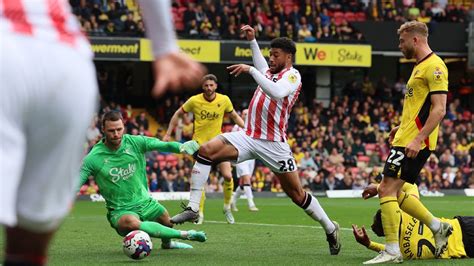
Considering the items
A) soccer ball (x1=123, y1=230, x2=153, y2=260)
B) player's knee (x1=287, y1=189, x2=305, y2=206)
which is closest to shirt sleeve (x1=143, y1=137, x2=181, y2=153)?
soccer ball (x1=123, y1=230, x2=153, y2=260)

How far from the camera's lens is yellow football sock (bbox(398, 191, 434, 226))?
8.88 m

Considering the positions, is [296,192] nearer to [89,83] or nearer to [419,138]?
[419,138]

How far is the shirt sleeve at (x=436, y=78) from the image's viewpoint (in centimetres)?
867

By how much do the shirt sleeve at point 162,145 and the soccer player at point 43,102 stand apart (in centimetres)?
532

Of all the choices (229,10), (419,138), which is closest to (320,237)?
(419,138)

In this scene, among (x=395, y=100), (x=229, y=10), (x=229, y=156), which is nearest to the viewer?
(x=229, y=156)

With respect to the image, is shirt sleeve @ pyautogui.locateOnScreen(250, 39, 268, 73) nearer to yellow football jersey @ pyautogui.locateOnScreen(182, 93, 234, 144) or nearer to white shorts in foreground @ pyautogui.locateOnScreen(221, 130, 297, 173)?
white shorts in foreground @ pyautogui.locateOnScreen(221, 130, 297, 173)

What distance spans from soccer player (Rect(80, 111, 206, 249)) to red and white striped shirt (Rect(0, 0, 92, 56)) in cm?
613

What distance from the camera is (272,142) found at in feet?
34.7

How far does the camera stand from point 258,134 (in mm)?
10609

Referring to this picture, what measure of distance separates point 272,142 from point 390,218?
2.16 metres

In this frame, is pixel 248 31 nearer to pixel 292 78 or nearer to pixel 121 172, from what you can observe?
pixel 292 78

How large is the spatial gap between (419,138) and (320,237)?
369 centimetres

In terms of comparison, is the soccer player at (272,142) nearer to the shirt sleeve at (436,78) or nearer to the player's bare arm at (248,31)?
the player's bare arm at (248,31)
